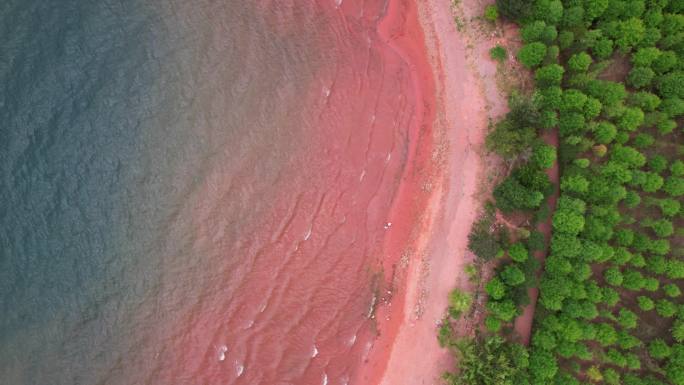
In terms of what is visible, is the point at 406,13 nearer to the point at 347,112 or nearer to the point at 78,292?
the point at 347,112

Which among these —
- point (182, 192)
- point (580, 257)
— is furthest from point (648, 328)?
point (182, 192)

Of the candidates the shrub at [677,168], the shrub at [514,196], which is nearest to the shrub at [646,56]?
the shrub at [677,168]

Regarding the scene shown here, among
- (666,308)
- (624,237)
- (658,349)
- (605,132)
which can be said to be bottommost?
(658,349)

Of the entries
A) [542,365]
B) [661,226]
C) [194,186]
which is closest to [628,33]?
[661,226]

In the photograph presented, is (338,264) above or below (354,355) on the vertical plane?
above

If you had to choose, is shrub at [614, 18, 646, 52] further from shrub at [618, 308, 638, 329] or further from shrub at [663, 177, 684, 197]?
shrub at [618, 308, 638, 329]

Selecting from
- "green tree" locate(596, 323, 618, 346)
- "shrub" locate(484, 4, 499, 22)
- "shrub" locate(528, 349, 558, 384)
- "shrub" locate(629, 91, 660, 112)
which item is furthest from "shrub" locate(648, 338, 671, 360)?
"shrub" locate(484, 4, 499, 22)

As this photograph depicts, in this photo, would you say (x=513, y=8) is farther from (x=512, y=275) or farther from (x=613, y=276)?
(x=613, y=276)

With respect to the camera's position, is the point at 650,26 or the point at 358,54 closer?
the point at 650,26
